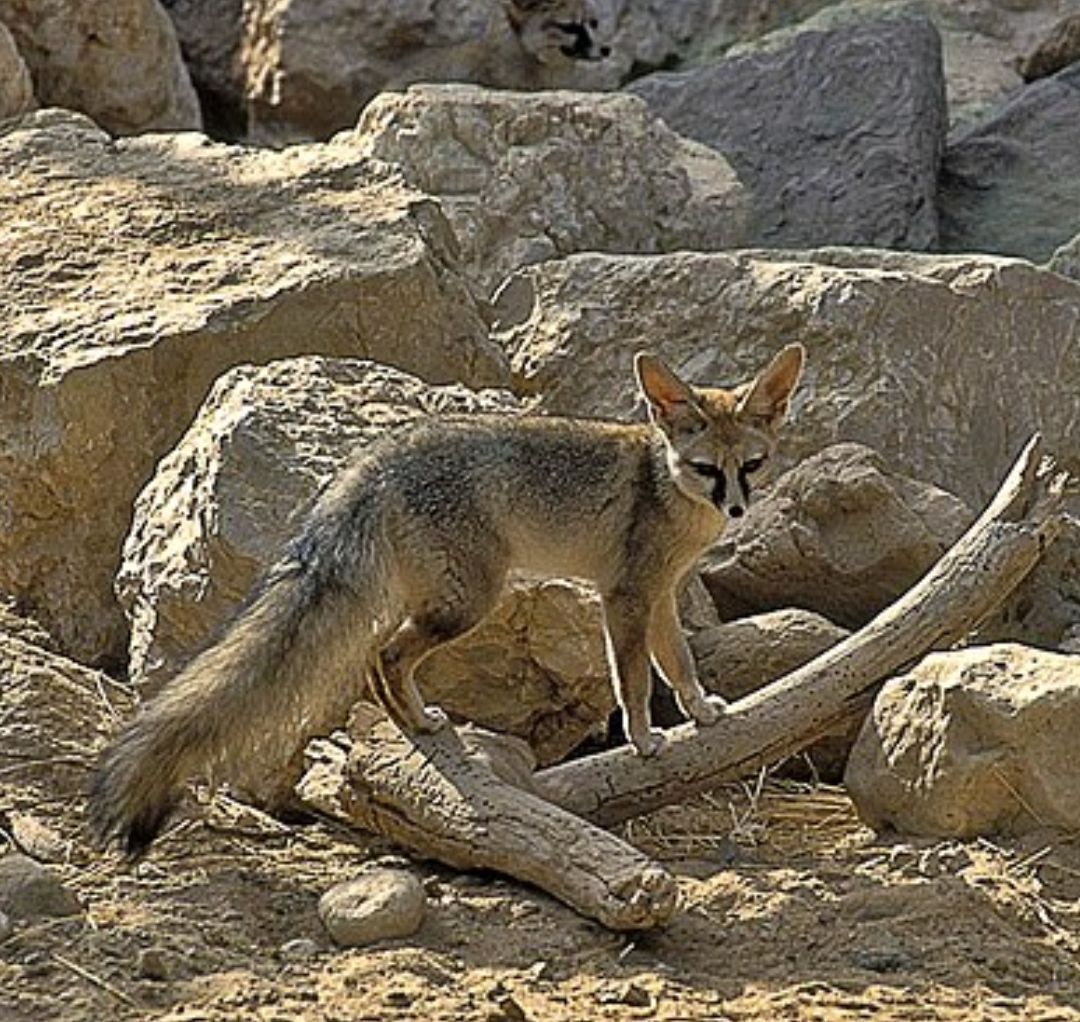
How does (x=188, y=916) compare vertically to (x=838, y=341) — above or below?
below

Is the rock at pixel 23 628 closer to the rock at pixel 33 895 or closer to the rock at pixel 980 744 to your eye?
the rock at pixel 33 895

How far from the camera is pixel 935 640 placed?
5004 mm

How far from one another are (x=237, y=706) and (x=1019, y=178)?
6.75m

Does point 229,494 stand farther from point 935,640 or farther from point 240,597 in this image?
point 935,640

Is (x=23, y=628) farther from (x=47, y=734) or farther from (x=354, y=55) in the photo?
(x=354, y=55)

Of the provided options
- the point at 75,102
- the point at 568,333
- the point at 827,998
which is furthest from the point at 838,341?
the point at 75,102

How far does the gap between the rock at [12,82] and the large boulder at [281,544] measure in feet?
12.2

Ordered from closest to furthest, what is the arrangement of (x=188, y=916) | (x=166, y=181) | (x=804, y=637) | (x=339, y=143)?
(x=188, y=916), (x=804, y=637), (x=166, y=181), (x=339, y=143)

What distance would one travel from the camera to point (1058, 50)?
11.4 m

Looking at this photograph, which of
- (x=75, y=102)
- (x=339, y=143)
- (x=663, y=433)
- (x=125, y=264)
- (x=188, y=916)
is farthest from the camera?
(x=75, y=102)

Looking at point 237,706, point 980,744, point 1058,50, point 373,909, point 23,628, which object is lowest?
point 23,628

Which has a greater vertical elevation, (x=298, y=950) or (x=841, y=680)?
(x=841, y=680)

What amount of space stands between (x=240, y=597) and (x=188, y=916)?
95 cm

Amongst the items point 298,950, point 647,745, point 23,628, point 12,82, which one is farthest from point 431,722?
point 12,82
